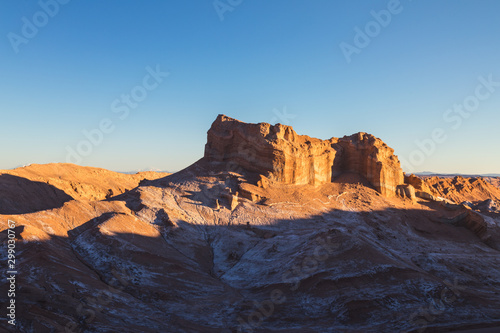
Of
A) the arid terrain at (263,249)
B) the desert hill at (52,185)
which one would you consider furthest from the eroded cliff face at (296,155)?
the desert hill at (52,185)

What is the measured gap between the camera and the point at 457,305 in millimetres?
19125

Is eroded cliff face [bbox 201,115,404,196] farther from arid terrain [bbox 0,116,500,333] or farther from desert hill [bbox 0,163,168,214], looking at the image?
desert hill [bbox 0,163,168,214]

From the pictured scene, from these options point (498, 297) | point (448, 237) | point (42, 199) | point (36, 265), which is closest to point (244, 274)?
point (36, 265)

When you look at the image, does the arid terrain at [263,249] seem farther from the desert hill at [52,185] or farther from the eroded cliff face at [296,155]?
the desert hill at [52,185]

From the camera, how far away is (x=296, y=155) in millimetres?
38844

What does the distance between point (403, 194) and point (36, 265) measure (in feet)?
123

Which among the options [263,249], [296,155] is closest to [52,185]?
[296,155]

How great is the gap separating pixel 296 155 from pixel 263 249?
46.5 feet

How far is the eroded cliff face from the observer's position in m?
37.9

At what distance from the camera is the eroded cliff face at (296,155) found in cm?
3794

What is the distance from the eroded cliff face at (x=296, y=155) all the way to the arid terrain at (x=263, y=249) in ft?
0.48

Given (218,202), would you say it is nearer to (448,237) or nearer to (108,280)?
(108,280)

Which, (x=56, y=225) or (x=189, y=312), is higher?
(x=56, y=225)


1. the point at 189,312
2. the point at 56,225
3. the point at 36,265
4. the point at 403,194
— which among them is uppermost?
the point at 403,194
